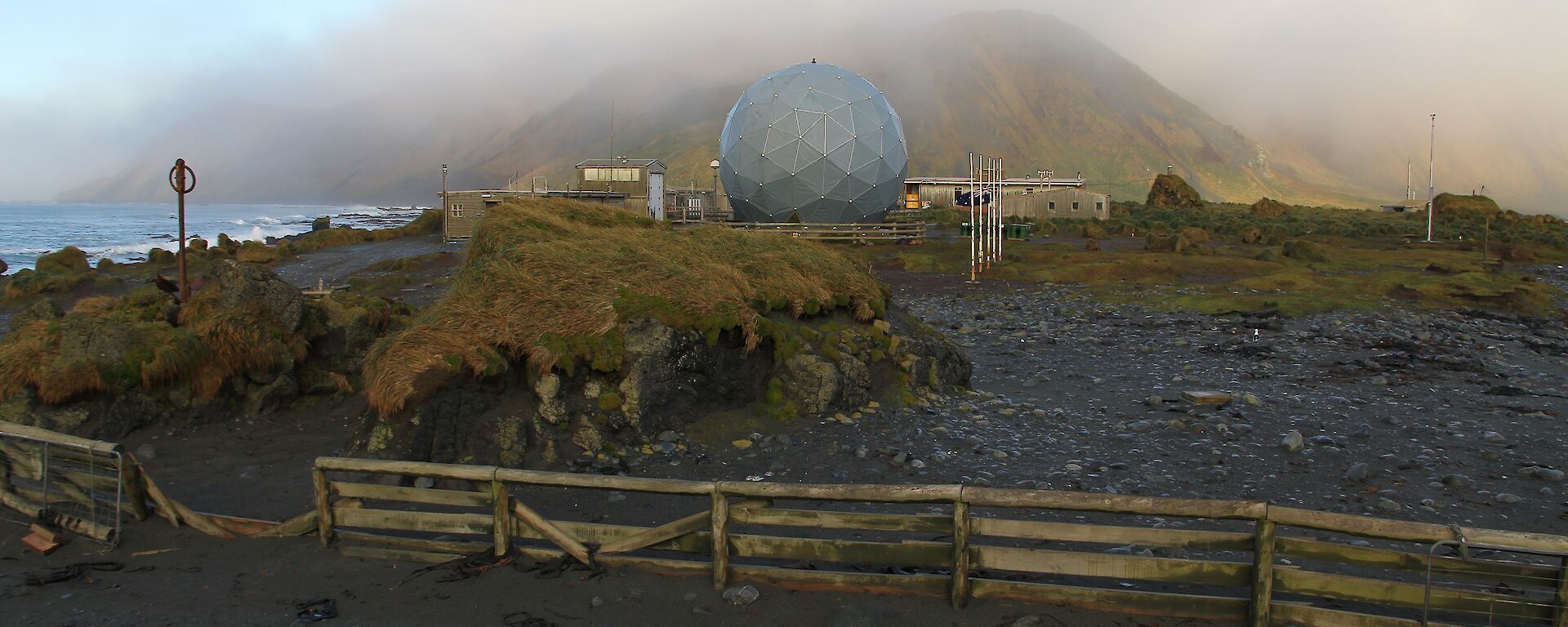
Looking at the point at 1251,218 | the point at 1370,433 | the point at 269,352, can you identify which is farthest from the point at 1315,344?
the point at 1251,218

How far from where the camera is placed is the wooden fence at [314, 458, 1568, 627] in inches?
250

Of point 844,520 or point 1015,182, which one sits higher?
point 1015,182

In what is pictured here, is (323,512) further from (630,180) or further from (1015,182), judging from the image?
(1015,182)

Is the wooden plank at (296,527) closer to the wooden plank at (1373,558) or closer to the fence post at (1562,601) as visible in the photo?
the wooden plank at (1373,558)

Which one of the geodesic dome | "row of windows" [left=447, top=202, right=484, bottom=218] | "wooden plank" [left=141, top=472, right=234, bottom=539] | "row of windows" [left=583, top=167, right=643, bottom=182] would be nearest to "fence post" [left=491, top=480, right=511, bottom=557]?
"wooden plank" [left=141, top=472, right=234, bottom=539]

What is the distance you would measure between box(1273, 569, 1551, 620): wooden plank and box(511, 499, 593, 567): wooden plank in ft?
16.9

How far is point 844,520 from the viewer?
7.33 metres

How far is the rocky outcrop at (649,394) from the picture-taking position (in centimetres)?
1071

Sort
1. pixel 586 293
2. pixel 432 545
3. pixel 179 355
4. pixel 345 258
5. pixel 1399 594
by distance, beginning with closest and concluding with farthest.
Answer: pixel 1399 594 < pixel 432 545 < pixel 586 293 < pixel 179 355 < pixel 345 258

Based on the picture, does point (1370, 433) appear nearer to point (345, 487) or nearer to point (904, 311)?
point (904, 311)

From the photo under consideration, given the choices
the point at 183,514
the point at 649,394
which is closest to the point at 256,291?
the point at 183,514

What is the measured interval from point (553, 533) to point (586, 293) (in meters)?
4.90

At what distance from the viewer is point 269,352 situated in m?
13.2

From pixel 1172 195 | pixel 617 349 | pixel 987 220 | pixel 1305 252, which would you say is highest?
pixel 1172 195
